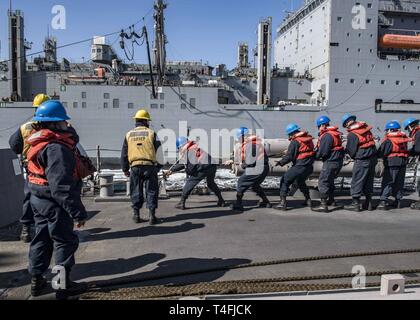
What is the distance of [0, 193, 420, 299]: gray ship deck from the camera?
3395mm

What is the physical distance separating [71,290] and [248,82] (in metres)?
24.2

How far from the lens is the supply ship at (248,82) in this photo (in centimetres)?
2202

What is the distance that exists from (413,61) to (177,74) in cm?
1559

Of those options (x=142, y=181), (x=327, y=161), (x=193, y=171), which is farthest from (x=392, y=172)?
(x=142, y=181)

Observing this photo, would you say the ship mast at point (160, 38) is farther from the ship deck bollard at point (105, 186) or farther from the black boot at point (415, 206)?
the black boot at point (415, 206)

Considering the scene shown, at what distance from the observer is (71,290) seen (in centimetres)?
285

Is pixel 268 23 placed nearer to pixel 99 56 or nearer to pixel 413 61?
pixel 413 61

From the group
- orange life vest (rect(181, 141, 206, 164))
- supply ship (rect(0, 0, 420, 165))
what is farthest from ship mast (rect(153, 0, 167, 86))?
orange life vest (rect(181, 141, 206, 164))

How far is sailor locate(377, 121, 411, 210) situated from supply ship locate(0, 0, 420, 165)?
14.0 meters

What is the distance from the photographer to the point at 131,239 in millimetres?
4484

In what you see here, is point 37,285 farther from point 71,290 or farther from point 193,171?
point 193,171

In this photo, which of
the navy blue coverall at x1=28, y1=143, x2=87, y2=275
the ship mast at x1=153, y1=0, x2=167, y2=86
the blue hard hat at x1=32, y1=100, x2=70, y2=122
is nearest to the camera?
the navy blue coverall at x1=28, y1=143, x2=87, y2=275

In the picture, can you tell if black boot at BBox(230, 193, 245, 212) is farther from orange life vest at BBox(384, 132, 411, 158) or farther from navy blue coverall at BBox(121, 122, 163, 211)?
orange life vest at BBox(384, 132, 411, 158)

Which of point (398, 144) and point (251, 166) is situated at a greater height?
point (398, 144)
